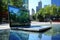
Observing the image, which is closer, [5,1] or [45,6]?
[5,1]

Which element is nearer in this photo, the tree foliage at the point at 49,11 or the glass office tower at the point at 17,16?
the glass office tower at the point at 17,16

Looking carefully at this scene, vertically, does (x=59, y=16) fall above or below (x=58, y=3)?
below

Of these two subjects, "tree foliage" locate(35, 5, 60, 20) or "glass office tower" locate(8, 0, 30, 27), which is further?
"tree foliage" locate(35, 5, 60, 20)

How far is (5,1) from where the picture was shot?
27547 mm

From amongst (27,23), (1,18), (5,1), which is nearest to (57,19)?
(1,18)

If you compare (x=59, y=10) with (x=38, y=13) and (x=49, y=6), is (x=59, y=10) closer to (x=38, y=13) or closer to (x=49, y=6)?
(x=49, y=6)

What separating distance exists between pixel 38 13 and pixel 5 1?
2205 cm

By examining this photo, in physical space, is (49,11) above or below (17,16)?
below

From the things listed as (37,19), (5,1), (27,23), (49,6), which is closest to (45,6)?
(49,6)

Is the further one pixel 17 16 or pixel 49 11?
pixel 49 11

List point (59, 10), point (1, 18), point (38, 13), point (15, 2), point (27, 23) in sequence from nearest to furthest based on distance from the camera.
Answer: point (27, 23) → point (15, 2) → point (1, 18) → point (59, 10) → point (38, 13)

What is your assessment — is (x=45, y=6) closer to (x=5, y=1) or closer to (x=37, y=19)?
(x=37, y=19)

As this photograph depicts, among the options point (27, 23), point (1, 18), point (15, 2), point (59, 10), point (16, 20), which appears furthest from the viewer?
point (59, 10)

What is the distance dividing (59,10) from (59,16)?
183 cm
